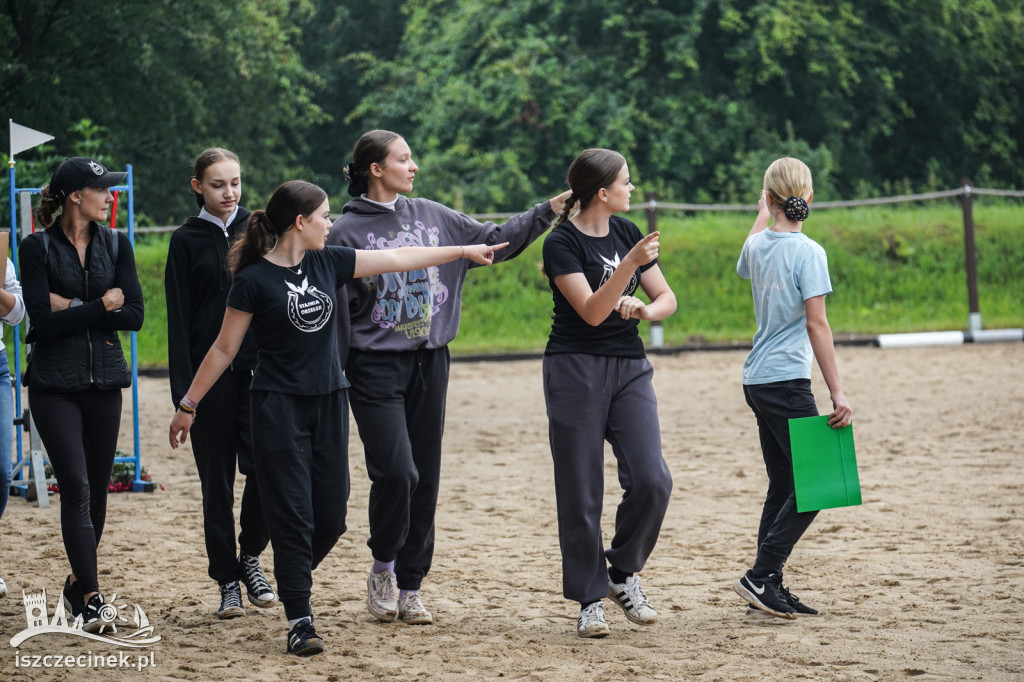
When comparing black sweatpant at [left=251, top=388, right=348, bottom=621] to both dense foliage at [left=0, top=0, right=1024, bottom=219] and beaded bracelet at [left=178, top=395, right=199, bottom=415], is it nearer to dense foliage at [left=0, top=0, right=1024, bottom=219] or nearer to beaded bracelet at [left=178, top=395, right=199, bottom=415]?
beaded bracelet at [left=178, top=395, right=199, bottom=415]

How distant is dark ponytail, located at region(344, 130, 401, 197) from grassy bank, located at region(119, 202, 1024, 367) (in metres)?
10.1

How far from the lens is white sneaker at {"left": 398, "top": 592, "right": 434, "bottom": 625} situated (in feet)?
15.6

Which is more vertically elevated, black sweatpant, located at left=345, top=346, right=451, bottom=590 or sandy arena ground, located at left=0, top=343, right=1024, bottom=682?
black sweatpant, located at left=345, top=346, right=451, bottom=590

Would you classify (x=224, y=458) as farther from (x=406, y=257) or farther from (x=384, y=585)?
(x=406, y=257)

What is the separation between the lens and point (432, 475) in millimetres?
4805

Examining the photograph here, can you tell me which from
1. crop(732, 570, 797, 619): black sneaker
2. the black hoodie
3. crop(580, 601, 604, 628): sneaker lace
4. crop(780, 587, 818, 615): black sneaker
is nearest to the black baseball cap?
the black hoodie

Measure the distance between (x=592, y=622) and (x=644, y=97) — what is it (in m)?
18.8

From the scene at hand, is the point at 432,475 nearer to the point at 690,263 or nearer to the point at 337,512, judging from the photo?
the point at 337,512

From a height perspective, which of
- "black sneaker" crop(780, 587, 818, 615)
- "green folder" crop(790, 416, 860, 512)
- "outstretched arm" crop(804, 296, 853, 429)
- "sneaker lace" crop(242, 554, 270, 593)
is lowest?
"black sneaker" crop(780, 587, 818, 615)

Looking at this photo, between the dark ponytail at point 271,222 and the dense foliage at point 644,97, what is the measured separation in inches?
629

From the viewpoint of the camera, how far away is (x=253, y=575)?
501 cm

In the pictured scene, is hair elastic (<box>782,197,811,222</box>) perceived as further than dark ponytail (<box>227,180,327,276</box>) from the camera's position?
Yes

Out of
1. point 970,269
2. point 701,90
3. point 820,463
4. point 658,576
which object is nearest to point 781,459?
point 820,463

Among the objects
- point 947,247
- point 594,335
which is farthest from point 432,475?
point 947,247
